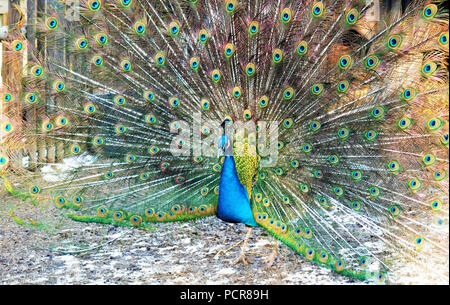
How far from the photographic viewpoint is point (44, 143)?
8.71 ft

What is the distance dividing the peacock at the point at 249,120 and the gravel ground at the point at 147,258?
312mm

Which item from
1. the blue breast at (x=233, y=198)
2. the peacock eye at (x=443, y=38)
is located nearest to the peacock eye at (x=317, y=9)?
the peacock eye at (x=443, y=38)

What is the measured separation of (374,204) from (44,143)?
6.44 feet

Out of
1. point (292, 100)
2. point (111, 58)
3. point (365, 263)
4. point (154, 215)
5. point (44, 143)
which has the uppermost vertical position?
point (111, 58)

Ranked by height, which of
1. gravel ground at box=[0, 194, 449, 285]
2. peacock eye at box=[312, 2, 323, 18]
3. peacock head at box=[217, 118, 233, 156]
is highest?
peacock eye at box=[312, 2, 323, 18]

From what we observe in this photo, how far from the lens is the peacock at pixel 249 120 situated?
240cm

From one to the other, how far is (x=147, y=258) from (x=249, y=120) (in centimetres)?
114

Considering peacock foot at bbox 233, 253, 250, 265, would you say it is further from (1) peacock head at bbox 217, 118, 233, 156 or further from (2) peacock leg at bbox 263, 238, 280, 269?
(1) peacock head at bbox 217, 118, 233, 156

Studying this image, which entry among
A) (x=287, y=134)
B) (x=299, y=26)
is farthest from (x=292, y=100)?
(x=299, y=26)

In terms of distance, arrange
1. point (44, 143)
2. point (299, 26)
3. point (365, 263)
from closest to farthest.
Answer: point (365, 263) < point (299, 26) < point (44, 143)

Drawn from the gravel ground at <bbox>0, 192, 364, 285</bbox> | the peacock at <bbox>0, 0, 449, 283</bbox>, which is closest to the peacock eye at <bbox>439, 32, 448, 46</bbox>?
the peacock at <bbox>0, 0, 449, 283</bbox>

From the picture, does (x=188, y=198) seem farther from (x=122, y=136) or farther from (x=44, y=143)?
(x=44, y=143)

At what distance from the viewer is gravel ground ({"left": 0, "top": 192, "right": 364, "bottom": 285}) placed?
2584mm

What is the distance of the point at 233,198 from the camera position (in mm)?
2504
